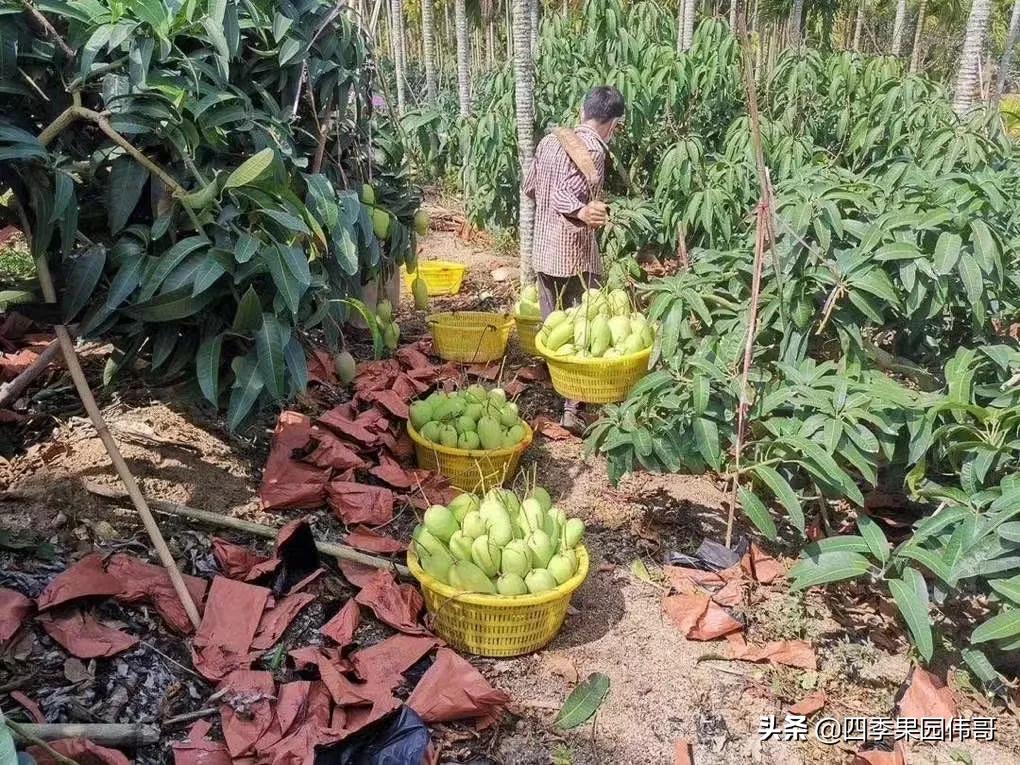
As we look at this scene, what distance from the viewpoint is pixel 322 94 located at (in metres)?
2.65

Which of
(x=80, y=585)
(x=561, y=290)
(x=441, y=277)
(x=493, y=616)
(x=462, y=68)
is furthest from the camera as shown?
(x=462, y=68)

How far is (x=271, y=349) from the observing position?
1.84m

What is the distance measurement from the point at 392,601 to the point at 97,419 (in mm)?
956

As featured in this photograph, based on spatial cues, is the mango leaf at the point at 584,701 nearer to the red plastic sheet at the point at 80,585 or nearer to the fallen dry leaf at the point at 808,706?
the fallen dry leaf at the point at 808,706

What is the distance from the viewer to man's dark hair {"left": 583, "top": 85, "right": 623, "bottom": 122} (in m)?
3.69

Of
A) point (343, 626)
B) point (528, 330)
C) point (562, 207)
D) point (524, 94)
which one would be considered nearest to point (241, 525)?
point (343, 626)

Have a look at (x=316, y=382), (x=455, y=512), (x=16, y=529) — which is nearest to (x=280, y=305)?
(x=455, y=512)

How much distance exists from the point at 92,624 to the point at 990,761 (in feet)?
7.64

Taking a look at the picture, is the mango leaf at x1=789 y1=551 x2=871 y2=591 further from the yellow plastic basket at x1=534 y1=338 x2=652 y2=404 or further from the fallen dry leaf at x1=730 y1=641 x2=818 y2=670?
the yellow plastic basket at x1=534 y1=338 x2=652 y2=404

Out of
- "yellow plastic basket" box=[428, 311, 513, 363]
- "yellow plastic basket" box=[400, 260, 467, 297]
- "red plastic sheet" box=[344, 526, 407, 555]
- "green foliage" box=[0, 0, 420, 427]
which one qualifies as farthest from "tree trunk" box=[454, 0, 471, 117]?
"green foliage" box=[0, 0, 420, 427]

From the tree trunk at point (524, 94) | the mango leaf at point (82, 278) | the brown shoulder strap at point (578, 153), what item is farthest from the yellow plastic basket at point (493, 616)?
the tree trunk at point (524, 94)

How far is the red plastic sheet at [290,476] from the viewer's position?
112 inches

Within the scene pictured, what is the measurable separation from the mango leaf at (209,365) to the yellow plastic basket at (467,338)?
234cm

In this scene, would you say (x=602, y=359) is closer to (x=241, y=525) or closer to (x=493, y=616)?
(x=493, y=616)
